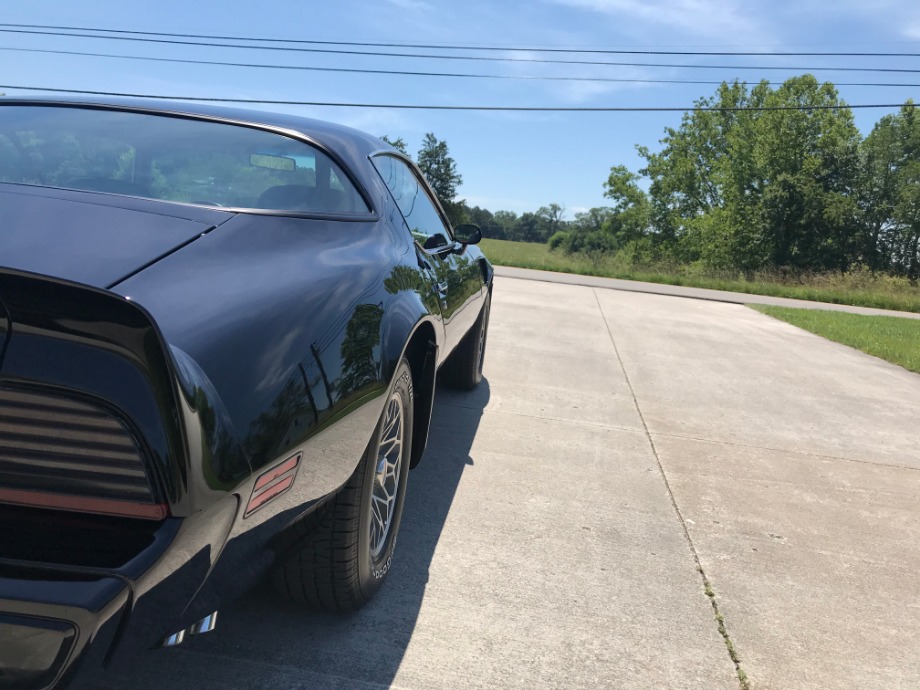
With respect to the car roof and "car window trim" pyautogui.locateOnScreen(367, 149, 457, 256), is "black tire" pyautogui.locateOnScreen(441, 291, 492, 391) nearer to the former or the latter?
"car window trim" pyautogui.locateOnScreen(367, 149, 457, 256)

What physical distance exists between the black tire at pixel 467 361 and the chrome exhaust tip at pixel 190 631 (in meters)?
3.61

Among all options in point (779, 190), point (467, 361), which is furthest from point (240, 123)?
point (779, 190)

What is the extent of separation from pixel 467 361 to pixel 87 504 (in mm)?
3976

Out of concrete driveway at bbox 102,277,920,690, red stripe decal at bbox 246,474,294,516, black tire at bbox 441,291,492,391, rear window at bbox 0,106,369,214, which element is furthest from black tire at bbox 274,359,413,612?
black tire at bbox 441,291,492,391

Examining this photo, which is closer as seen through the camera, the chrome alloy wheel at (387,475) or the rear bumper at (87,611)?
the rear bumper at (87,611)

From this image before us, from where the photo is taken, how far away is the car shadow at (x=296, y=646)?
198cm

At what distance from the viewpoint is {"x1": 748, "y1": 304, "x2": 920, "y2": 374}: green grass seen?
9227mm

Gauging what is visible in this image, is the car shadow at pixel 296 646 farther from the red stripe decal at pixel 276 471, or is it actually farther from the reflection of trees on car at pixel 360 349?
the reflection of trees on car at pixel 360 349

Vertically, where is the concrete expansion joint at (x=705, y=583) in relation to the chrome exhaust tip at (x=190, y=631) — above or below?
below

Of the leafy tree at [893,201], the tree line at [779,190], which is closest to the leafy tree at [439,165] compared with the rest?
the tree line at [779,190]

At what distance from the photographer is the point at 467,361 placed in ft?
17.1

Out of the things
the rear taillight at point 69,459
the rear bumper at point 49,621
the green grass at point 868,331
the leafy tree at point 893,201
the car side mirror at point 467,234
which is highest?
the leafy tree at point 893,201

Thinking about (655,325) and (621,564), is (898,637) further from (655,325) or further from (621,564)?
(655,325)

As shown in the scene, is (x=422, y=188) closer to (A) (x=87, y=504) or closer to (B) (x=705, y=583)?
(B) (x=705, y=583)
